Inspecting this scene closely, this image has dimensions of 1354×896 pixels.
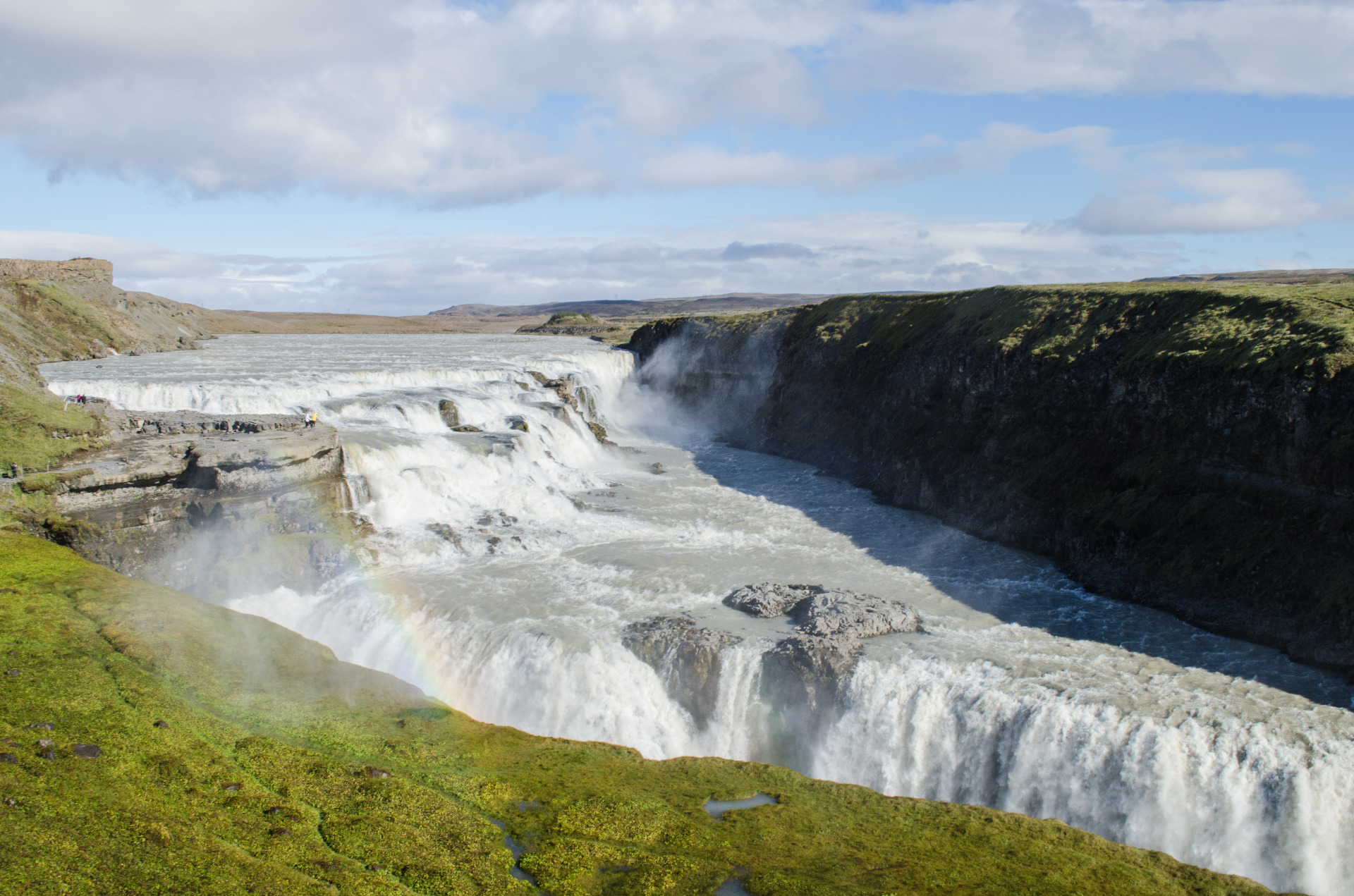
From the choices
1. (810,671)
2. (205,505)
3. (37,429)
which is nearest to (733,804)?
(810,671)

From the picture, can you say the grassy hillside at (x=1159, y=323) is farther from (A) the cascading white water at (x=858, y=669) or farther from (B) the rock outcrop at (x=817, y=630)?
(B) the rock outcrop at (x=817, y=630)

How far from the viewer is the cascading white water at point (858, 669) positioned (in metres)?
16.3

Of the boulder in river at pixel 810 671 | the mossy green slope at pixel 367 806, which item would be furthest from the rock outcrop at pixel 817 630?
the mossy green slope at pixel 367 806

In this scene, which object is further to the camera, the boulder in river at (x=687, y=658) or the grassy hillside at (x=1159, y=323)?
the grassy hillside at (x=1159, y=323)

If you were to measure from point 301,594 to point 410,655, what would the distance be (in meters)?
5.44

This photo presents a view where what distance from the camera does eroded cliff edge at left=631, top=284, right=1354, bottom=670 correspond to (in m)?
22.8

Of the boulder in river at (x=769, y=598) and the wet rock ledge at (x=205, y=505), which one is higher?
the wet rock ledge at (x=205, y=505)

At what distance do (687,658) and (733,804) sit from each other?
17.7 ft

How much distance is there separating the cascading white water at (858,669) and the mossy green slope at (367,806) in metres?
2.42

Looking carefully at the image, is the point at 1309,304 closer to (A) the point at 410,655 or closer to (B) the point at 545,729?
(B) the point at 545,729

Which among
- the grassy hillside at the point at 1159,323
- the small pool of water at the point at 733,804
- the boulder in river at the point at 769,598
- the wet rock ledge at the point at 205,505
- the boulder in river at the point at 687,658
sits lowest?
the small pool of water at the point at 733,804

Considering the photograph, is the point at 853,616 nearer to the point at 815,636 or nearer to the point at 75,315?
the point at 815,636

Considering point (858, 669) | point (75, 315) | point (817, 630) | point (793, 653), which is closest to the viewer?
point (858, 669)

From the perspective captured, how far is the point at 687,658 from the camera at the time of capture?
20.9 meters
